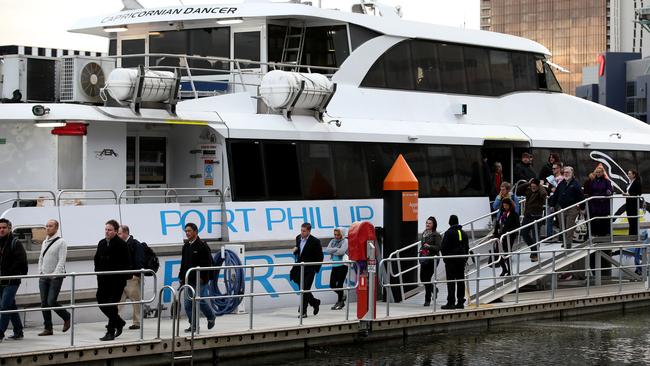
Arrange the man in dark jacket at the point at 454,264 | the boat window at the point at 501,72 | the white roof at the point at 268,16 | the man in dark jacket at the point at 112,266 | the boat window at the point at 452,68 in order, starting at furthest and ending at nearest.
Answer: the boat window at the point at 501,72
the boat window at the point at 452,68
the white roof at the point at 268,16
the man in dark jacket at the point at 454,264
the man in dark jacket at the point at 112,266

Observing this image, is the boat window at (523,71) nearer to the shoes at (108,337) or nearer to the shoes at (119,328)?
the shoes at (119,328)

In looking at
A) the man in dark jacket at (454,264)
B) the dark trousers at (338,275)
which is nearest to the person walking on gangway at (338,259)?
the dark trousers at (338,275)

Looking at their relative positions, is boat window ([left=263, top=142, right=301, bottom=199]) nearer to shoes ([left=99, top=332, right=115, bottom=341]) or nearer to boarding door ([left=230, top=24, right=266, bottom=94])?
boarding door ([left=230, top=24, right=266, bottom=94])

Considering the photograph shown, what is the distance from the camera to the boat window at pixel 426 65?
22125 mm

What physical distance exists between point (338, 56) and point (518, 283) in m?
5.39

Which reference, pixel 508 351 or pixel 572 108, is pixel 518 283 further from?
pixel 572 108

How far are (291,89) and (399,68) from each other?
3408 millimetres

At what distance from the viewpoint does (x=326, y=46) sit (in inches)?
846

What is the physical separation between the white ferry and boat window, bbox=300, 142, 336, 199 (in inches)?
0.9

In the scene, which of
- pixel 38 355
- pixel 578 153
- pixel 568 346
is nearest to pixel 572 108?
pixel 578 153

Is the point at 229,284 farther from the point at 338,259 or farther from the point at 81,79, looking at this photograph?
the point at 81,79

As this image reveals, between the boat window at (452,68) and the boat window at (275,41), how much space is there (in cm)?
331

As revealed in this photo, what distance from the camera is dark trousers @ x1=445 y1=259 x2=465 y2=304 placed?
61.1 ft

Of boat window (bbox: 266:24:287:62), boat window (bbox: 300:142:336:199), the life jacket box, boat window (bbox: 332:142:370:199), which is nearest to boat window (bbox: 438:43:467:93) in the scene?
boat window (bbox: 332:142:370:199)
